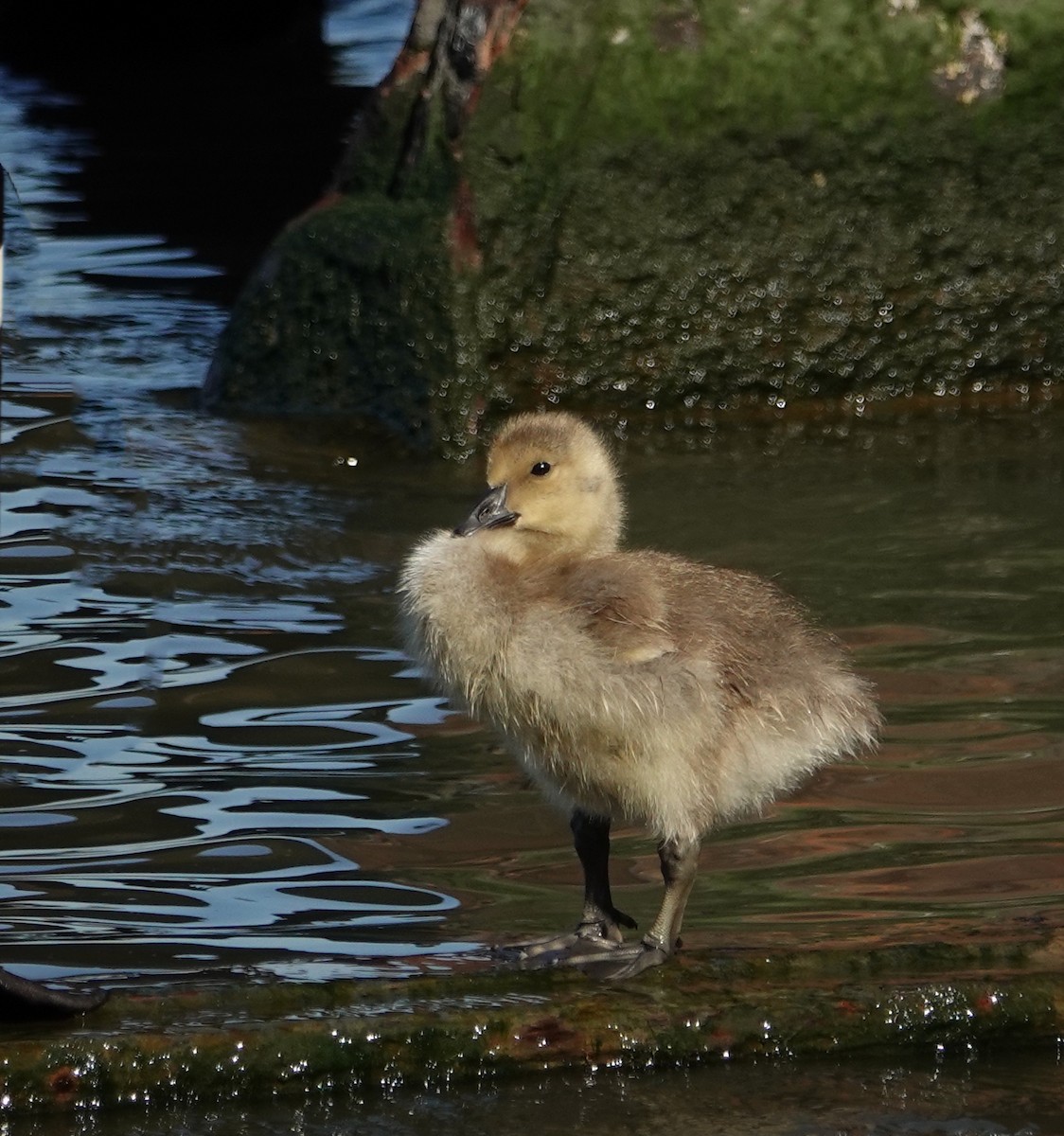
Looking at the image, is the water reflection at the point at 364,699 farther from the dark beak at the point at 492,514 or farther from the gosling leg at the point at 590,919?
the dark beak at the point at 492,514

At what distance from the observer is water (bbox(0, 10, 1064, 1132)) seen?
449 centimetres

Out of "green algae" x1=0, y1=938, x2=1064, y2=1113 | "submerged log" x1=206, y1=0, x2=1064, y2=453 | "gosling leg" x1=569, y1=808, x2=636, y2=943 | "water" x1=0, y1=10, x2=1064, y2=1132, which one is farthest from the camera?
"submerged log" x1=206, y1=0, x2=1064, y2=453

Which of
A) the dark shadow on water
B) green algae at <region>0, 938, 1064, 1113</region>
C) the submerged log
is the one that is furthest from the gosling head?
the dark shadow on water

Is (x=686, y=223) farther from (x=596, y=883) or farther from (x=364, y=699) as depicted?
(x=596, y=883)

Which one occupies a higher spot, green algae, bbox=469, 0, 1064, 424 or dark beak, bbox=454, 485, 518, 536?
green algae, bbox=469, 0, 1064, 424

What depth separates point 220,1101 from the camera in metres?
3.76

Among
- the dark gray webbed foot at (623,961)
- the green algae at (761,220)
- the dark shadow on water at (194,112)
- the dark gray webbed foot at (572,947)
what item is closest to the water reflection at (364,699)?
the dark gray webbed foot at (572,947)

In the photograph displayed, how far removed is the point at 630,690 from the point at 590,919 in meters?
0.48

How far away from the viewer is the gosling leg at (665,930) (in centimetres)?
409

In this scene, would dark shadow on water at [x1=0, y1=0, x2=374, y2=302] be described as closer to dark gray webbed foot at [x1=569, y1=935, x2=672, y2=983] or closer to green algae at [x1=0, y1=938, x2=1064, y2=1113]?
dark gray webbed foot at [x1=569, y1=935, x2=672, y2=983]

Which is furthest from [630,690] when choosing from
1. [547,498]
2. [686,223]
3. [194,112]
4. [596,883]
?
[194,112]

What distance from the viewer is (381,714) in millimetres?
5855

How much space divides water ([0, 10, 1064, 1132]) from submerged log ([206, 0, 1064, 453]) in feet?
1.20

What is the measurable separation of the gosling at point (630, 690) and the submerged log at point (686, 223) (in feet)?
12.3
